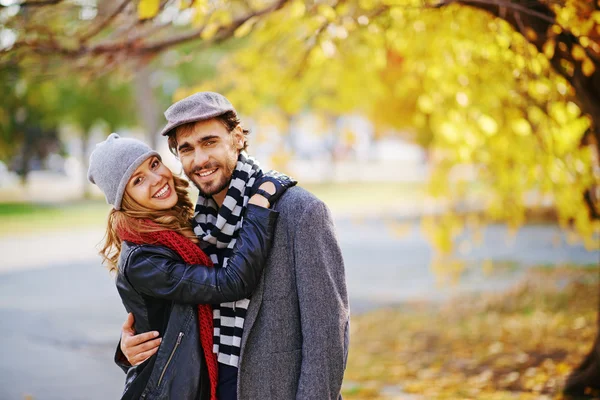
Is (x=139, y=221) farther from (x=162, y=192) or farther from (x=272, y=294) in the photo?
(x=272, y=294)

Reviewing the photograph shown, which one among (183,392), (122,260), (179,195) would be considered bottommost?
(183,392)

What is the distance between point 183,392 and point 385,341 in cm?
599

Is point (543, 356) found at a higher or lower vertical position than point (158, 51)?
lower

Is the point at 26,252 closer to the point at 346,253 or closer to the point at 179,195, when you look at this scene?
the point at 346,253

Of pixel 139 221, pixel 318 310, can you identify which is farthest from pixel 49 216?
pixel 318 310

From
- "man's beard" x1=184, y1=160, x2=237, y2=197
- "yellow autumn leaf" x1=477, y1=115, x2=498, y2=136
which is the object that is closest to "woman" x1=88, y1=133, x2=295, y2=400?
"man's beard" x1=184, y1=160, x2=237, y2=197

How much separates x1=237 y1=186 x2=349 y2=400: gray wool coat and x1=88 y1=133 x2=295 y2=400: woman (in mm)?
80

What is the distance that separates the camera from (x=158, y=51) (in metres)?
5.80

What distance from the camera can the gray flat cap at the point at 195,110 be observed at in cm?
250

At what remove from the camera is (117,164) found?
271 cm

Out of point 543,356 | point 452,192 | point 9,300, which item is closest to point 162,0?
point 452,192

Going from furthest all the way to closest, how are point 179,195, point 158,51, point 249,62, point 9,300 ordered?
point 9,300, point 249,62, point 158,51, point 179,195

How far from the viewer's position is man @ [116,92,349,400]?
7.95 ft

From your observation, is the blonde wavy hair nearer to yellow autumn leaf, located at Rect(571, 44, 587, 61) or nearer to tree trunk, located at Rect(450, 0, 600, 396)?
tree trunk, located at Rect(450, 0, 600, 396)
